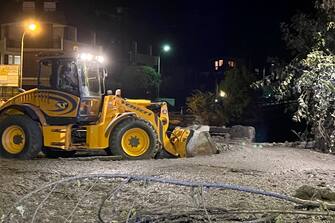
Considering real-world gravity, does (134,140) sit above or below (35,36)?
below

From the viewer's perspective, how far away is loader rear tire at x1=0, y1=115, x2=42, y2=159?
1277 centimetres

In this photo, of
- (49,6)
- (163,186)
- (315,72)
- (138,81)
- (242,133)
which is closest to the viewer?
(163,186)

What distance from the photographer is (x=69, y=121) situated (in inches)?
517

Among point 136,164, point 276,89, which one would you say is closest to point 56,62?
point 136,164

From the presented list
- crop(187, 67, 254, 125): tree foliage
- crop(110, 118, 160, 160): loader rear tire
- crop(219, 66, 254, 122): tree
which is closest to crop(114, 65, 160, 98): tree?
crop(187, 67, 254, 125): tree foliage

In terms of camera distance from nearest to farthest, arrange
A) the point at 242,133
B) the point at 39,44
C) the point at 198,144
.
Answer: the point at 198,144, the point at 242,133, the point at 39,44

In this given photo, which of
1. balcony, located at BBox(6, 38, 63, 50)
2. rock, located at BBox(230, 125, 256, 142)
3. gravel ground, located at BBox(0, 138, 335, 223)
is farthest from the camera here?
balcony, located at BBox(6, 38, 63, 50)

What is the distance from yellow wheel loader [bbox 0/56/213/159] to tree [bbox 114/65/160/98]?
34475 millimetres

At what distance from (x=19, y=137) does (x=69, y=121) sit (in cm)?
129

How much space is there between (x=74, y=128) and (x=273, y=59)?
26.5ft

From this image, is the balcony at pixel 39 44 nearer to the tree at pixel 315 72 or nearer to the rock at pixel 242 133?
the rock at pixel 242 133

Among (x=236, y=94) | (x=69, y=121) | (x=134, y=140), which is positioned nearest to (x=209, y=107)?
(x=236, y=94)

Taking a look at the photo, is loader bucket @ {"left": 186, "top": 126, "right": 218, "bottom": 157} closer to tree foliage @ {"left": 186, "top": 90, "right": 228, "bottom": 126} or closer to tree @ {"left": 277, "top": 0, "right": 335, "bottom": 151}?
tree @ {"left": 277, "top": 0, "right": 335, "bottom": 151}

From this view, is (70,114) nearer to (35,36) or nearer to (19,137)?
(19,137)
